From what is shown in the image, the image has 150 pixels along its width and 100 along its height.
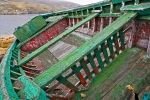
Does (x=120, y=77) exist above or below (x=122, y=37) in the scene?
below

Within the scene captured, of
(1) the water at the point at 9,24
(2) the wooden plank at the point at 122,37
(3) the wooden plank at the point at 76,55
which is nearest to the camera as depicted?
(3) the wooden plank at the point at 76,55

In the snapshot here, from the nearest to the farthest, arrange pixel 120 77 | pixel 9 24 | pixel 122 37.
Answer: pixel 120 77
pixel 122 37
pixel 9 24

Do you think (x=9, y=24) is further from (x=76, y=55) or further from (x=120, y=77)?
(x=120, y=77)

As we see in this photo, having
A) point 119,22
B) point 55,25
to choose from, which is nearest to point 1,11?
point 55,25

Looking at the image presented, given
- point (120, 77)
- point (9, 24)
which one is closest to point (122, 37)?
point (120, 77)

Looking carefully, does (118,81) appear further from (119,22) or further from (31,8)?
(31,8)

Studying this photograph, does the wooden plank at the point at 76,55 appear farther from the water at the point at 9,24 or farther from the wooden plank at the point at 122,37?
the water at the point at 9,24

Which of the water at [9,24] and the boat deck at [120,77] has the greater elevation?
the boat deck at [120,77]

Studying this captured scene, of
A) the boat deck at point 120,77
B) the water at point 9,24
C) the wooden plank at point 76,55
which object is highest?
the wooden plank at point 76,55

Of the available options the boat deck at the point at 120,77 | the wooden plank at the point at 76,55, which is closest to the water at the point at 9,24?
the wooden plank at the point at 76,55
